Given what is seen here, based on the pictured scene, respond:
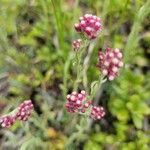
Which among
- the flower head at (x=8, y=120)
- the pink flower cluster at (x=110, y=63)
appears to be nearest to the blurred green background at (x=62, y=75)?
the flower head at (x=8, y=120)

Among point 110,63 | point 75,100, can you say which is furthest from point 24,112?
Answer: point 110,63

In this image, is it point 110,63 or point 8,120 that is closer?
point 110,63

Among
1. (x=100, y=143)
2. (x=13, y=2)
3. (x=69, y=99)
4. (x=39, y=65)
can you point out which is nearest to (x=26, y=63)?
(x=39, y=65)

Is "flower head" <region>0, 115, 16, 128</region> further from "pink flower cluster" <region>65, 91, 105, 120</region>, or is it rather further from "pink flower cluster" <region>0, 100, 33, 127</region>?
"pink flower cluster" <region>65, 91, 105, 120</region>

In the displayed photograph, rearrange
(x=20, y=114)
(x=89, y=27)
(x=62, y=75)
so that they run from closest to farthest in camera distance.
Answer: (x=89, y=27) → (x=20, y=114) → (x=62, y=75)

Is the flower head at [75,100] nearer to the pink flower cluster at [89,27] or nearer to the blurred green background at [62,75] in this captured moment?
the pink flower cluster at [89,27]

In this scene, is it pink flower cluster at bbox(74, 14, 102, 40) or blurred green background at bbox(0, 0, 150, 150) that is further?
blurred green background at bbox(0, 0, 150, 150)

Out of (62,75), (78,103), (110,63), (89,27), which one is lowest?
(62,75)

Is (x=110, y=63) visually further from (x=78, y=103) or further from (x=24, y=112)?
(x=24, y=112)

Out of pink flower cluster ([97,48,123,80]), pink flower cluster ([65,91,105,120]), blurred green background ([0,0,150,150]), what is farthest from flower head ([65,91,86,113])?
blurred green background ([0,0,150,150])

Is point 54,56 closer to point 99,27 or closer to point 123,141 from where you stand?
point 123,141

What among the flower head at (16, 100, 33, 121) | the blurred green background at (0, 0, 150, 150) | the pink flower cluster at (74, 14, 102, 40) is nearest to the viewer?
the pink flower cluster at (74, 14, 102, 40)
